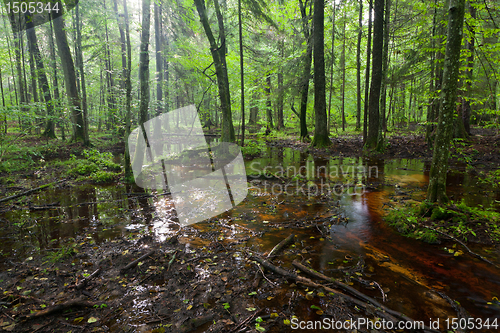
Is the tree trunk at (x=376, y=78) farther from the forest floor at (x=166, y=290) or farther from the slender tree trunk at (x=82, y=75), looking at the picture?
the slender tree trunk at (x=82, y=75)

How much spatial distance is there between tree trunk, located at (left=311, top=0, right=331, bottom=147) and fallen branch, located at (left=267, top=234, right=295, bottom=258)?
10921 millimetres

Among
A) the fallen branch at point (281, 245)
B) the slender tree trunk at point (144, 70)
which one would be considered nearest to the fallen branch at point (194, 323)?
the fallen branch at point (281, 245)

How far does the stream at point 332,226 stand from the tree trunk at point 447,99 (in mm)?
1229

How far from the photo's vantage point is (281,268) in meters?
3.43

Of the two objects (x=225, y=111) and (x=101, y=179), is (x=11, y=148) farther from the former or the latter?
(x=225, y=111)

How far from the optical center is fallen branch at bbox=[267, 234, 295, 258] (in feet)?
12.6

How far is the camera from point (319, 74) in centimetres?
1400

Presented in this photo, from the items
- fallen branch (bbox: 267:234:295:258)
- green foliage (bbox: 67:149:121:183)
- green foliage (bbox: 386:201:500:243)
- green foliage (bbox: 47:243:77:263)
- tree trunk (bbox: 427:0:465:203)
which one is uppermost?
tree trunk (bbox: 427:0:465:203)

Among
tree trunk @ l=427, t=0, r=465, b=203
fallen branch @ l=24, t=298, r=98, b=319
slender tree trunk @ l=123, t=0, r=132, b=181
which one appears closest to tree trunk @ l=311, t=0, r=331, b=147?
tree trunk @ l=427, t=0, r=465, b=203

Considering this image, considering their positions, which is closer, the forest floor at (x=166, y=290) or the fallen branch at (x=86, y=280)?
the forest floor at (x=166, y=290)

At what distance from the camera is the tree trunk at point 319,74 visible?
13.7m

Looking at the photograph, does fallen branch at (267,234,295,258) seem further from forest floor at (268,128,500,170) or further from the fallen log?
forest floor at (268,128,500,170)

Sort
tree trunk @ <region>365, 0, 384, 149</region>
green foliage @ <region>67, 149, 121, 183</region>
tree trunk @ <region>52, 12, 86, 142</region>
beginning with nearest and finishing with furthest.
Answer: green foliage @ <region>67, 149, 121, 183</region>, tree trunk @ <region>365, 0, 384, 149</region>, tree trunk @ <region>52, 12, 86, 142</region>

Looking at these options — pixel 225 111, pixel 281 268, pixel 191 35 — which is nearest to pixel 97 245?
pixel 281 268
